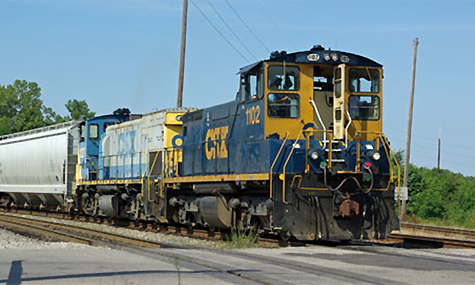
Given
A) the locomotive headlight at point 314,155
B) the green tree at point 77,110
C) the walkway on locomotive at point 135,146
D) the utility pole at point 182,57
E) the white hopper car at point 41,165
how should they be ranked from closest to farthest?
1. the locomotive headlight at point 314,155
2. the walkway on locomotive at point 135,146
3. the white hopper car at point 41,165
4. the utility pole at point 182,57
5. the green tree at point 77,110

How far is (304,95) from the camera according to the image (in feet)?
47.6

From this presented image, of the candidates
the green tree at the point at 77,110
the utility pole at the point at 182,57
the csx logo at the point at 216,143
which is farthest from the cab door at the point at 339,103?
the green tree at the point at 77,110

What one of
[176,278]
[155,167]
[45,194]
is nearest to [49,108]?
[45,194]

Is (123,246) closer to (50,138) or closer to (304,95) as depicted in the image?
(304,95)

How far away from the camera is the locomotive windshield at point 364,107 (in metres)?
14.8

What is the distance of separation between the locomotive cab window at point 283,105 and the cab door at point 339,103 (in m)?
0.80

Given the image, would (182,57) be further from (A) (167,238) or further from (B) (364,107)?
(B) (364,107)

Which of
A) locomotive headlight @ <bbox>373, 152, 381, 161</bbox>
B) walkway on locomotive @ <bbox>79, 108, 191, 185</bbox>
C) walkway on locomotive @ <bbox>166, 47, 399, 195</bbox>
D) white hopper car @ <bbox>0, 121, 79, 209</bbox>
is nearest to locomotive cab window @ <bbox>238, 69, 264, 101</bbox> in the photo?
walkway on locomotive @ <bbox>166, 47, 399, 195</bbox>

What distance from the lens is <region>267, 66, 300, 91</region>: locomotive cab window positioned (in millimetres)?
14288

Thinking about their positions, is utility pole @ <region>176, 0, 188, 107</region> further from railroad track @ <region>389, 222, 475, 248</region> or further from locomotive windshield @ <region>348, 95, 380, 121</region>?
locomotive windshield @ <region>348, 95, 380, 121</region>

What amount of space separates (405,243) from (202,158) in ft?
17.1

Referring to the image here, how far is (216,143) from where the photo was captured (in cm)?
1688

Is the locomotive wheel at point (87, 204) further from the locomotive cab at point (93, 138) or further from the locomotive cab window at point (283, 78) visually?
the locomotive cab window at point (283, 78)

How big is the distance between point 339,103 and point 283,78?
125cm
